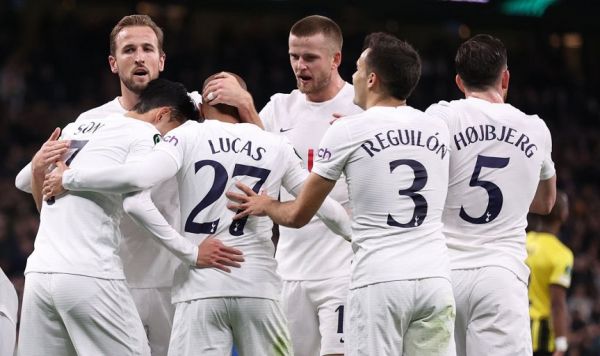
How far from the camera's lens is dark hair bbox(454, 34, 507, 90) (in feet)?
20.1

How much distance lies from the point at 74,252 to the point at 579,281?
12029 mm

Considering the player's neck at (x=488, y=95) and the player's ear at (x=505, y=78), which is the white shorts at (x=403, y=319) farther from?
the player's ear at (x=505, y=78)

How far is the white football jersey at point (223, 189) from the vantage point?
5.73m

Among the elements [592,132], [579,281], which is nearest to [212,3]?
[592,132]

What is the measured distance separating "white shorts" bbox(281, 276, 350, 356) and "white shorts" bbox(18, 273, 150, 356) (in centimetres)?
118

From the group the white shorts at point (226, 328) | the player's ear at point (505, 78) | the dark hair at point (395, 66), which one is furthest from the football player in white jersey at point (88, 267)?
the player's ear at point (505, 78)

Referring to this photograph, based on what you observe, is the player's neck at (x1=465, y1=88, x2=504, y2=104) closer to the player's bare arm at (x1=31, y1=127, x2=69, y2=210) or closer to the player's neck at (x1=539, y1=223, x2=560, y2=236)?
the player's bare arm at (x1=31, y1=127, x2=69, y2=210)

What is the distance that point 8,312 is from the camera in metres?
5.87

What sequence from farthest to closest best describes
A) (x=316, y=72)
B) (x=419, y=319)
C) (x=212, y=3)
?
(x=212, y=3) → (x=316, y=72) → (x=419, y=319)

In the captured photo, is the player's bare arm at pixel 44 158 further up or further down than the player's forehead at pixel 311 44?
further down

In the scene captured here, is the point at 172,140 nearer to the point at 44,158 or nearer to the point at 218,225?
the point at 218,225

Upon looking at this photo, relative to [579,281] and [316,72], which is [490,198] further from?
[579,281]

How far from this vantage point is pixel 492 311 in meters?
5.84

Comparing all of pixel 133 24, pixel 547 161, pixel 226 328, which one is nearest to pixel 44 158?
pixel 133 24
